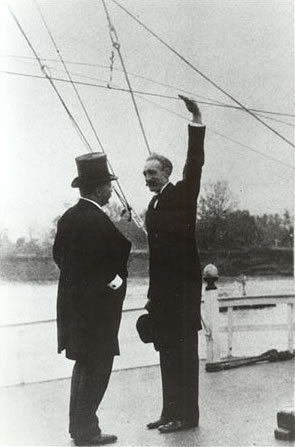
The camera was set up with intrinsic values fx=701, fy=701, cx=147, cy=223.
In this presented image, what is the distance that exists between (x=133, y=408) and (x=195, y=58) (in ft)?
6.79

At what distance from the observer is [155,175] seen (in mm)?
3570

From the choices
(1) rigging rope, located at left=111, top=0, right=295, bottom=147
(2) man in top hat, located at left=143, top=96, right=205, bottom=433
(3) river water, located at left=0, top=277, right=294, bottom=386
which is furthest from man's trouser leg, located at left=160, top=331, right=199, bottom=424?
(1) rigging rope, located at left=111, top=0, right=295, bottom=147

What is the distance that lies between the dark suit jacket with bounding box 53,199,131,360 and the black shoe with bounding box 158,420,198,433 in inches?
20.9

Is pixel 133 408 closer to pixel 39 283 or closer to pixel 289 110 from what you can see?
pixel 39 283

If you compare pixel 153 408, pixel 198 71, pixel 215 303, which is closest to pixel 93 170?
pixel 198 71

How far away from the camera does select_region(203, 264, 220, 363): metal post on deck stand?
5.33 m

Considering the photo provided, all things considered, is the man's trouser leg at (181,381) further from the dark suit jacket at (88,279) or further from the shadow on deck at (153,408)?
the dark suit jacket at (88,279)

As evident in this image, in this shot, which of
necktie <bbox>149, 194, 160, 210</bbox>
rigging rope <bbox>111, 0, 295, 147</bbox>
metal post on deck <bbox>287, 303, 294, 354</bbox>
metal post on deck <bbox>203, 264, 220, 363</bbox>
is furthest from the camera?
metal post on deck <bbox>287, 303, 294, 354</bbox>

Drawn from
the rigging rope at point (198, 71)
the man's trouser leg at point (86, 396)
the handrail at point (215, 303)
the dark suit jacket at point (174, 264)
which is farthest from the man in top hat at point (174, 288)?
the handrail at point (215, 303)

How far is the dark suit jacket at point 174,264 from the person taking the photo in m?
3.59

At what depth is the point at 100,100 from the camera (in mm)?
3988

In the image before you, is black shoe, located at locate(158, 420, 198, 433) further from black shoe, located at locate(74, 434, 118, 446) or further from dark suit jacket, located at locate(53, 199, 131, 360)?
dark suit jacket, located at locate(53, 199, 131, 360)

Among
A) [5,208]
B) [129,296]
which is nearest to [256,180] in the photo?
[129,296]

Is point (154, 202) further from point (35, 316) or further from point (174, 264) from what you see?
point (35, 316)
